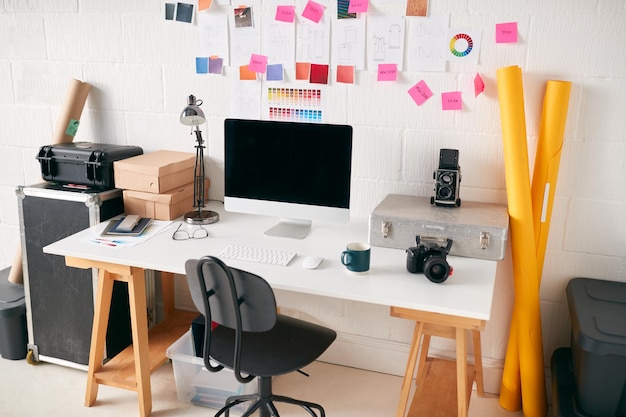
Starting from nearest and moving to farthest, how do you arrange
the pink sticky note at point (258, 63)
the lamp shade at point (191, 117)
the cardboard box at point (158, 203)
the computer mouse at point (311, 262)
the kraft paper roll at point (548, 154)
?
1. the computer mouse at point (311, 262)
2. the kraft paper roll at point (548, 154)
3. the lamp shade at point (191, 117)
4. the cardboard box at point (158, 203)
5. the pink sticky note at point (258, 63)

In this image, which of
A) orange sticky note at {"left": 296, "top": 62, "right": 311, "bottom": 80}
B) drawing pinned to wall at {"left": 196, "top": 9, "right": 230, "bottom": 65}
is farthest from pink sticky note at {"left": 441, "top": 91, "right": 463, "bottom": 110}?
drawing pinned to wall at {"left": 196, "top": 9, "right": 230, "bottom": 65}

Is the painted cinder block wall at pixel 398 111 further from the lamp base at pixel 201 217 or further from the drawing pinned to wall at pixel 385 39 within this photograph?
the lamp base at pixel 201 217

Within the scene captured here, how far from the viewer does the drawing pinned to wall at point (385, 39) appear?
235 cm

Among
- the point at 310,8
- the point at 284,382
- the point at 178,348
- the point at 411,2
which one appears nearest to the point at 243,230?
the point at 178,348

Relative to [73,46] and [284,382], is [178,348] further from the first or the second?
[73,46]

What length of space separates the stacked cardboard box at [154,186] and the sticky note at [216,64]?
440 mm

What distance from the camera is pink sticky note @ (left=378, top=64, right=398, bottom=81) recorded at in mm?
2391

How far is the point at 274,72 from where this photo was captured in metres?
2.57

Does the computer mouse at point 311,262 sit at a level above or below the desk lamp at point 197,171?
below

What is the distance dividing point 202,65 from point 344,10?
72 cm

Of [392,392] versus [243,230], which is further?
[392,392]

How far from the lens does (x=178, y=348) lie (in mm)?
2459

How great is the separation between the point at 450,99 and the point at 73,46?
1.88 m

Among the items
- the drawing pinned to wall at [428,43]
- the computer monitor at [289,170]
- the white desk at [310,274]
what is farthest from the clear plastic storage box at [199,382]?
the drawing pinned to wall at [428,43]
